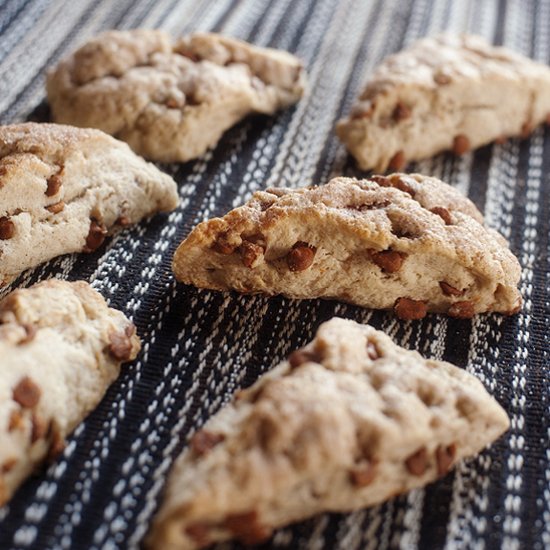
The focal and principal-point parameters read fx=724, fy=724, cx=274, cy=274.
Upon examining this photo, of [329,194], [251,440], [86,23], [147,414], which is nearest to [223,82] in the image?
[329,194]

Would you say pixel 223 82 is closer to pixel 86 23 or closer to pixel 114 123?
pixel 114 123

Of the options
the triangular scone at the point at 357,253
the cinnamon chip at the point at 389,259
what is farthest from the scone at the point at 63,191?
the cinnamon chip at the point at 389,259

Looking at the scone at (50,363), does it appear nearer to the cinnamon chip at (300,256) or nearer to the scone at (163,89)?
the cinnamon chip at (300,256)

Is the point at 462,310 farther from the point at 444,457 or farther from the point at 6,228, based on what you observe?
the point at 6,228

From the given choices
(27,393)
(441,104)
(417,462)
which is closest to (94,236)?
(27,393)

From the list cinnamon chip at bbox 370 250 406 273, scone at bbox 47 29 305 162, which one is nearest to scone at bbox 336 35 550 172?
scone at bbox 47 29 305 162

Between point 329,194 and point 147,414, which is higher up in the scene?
point 329,194
